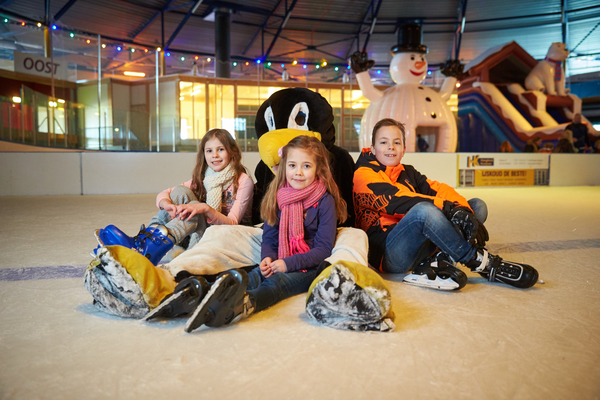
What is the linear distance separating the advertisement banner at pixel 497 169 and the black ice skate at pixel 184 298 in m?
6.36

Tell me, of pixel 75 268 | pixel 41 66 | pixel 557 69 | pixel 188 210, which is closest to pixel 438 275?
pixel 188 210

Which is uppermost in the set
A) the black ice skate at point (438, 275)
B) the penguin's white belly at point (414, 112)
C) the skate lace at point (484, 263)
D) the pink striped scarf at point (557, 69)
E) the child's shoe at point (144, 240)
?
the pink striped scarf at point (557, 69)

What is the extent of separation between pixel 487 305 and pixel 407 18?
16064 mm

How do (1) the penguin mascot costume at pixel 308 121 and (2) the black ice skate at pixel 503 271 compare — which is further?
(1) the penguin mascot costume at pixel 308 121

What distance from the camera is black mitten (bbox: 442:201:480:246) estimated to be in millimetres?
1436

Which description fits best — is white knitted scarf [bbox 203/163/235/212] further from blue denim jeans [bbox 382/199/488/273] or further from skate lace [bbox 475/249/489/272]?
skate lace [bbox 475/249/489/272]

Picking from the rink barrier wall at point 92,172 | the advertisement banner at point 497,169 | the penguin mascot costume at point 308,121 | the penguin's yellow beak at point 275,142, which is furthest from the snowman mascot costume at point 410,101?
the penguin's yellow beak at point 275,142

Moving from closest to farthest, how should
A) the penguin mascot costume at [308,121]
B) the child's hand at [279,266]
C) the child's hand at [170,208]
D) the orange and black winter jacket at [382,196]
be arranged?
the child's hand at [279,266], the orange and black winter jacket at [382,196], the child's hand at [170,208], the penguin mascot costume at [308,121]

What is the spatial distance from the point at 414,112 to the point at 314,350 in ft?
21.6

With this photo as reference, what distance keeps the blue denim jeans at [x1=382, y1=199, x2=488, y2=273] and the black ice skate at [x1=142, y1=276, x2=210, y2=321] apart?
0.76 meters

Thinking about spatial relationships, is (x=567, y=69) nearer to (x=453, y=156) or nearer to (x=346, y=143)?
(x=346, y=143)

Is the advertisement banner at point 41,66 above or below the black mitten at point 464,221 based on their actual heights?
above

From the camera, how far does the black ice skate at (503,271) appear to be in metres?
1.54

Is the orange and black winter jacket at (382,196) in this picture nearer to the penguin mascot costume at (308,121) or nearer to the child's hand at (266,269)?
the penguin mascot costume at (308,121)
